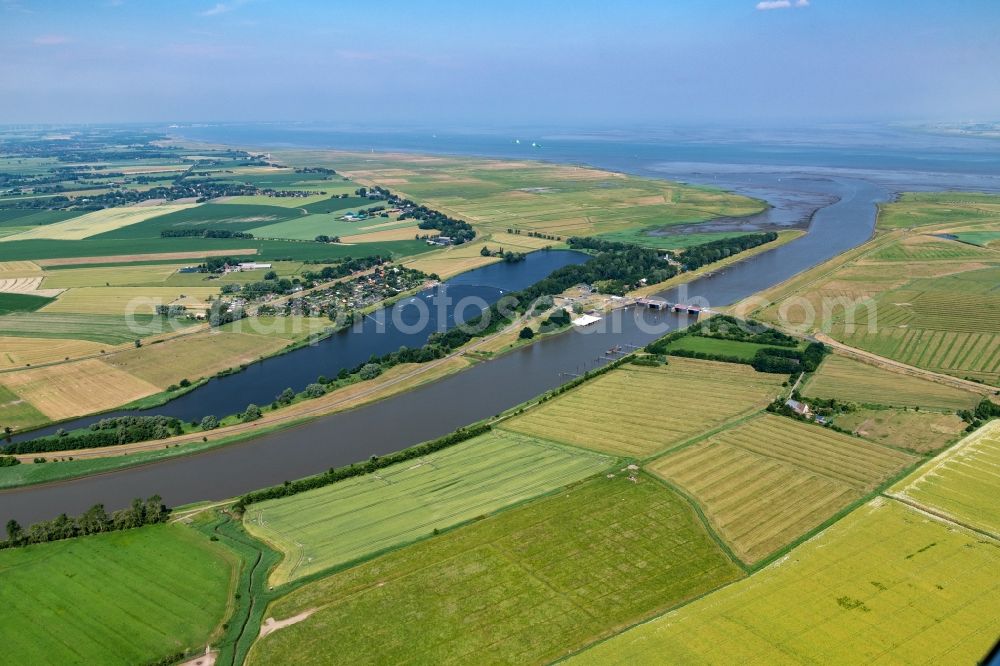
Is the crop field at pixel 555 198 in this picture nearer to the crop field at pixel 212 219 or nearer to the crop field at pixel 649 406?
the crop field at pixel 212 219

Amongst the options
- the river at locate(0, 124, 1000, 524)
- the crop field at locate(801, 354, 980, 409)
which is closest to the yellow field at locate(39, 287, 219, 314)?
the river at locate(0, 124, 1000, 524)

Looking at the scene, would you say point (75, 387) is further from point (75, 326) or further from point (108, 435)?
point (75, 326)

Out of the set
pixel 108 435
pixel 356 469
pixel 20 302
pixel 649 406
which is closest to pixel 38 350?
pixel 20 302

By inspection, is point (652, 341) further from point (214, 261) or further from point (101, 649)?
point (214, 261)

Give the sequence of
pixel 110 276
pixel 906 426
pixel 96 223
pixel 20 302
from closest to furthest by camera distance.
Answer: pixel 906 426 → pixel 20 302 → pixel 110 276 → pixel 96 223

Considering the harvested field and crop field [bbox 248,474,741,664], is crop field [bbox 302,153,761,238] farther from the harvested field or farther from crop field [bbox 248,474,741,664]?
crop field [bbox 248,474,741,664]
